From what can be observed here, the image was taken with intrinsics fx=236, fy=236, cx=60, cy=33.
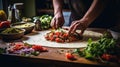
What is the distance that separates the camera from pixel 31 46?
1.96 meters

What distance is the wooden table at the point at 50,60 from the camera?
1.64 m

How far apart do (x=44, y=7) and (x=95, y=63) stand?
317cm

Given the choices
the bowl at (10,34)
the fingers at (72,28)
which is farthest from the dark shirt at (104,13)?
the bowl at (10,34)

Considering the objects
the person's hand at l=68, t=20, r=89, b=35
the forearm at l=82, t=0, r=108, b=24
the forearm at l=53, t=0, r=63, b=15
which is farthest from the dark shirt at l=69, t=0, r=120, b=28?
the person's hand at l=68, t=20, r=89, b=35

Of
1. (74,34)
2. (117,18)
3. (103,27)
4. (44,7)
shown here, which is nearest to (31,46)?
(74,34)

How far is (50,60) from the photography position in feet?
5.64

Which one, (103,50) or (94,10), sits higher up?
(94,10)

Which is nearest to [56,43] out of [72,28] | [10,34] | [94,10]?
[72,28]

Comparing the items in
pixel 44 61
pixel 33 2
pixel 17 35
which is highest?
pixel 33 2

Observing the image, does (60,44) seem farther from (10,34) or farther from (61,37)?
(10,34)

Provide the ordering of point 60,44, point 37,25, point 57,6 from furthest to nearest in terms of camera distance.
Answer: point 57,6 → point 37,25 → point 60,44

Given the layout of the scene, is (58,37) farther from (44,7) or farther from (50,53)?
(44,7)

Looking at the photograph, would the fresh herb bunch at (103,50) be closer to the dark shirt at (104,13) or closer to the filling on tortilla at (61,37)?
the filling on tortilla at (61,37)

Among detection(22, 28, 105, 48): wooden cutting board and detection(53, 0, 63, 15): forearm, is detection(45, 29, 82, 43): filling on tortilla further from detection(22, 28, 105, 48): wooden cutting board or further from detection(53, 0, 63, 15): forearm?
detection(53, 0, 63, 15): forearm
